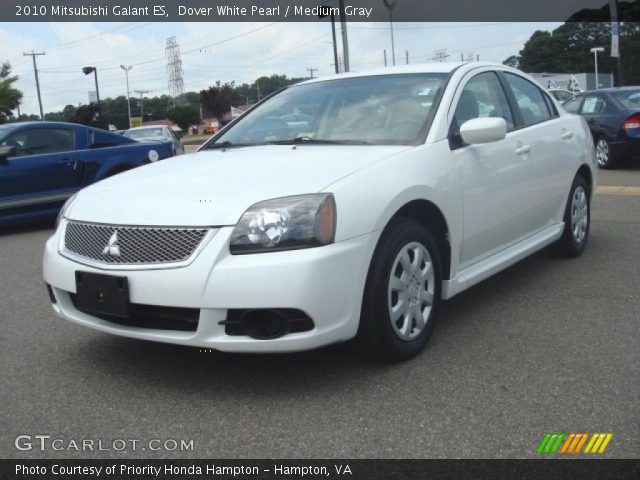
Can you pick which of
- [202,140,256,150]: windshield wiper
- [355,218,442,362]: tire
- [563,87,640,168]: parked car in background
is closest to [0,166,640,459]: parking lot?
[355,218,442,362]: tire

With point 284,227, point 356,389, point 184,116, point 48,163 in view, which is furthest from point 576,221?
point 184,116

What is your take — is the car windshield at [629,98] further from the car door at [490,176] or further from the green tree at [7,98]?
the green tree at [7,98]

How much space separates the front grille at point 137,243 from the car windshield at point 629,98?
10817 mm

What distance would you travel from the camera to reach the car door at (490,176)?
3951 mm

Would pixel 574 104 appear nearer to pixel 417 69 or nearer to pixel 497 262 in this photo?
pixel 417 69

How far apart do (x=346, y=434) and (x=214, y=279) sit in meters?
0.84

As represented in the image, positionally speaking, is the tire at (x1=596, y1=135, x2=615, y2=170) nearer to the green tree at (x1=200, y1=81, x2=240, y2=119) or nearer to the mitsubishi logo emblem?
the mitsubishi logo emblem

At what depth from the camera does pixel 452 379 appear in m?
3.27

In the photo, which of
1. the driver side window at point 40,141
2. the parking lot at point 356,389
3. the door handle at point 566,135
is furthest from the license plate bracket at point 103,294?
the driver side window at point 40,141

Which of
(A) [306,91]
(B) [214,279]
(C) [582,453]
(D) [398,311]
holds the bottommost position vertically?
(C) [582,453]

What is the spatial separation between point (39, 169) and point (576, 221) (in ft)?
21.4

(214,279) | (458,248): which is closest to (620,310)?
(458,248)

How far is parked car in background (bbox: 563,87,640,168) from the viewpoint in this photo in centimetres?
1162

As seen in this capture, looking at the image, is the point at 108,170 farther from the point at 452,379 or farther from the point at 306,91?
the point at 452,379
